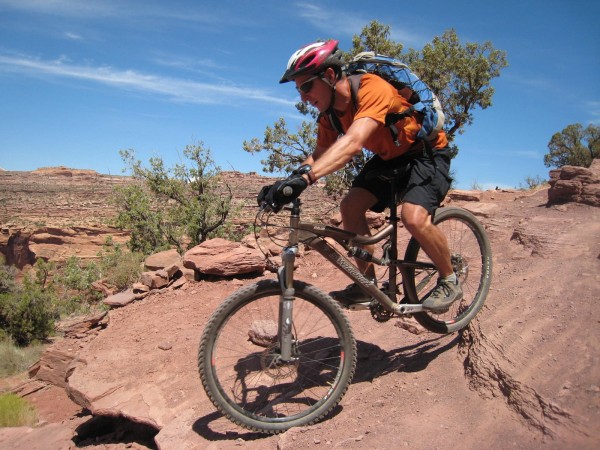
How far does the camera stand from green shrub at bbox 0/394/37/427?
19.6 ft

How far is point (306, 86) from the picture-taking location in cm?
302

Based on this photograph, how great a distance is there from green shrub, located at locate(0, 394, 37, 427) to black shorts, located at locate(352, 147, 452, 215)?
5330mm

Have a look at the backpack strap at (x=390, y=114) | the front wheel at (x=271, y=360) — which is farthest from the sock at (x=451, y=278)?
the backpack strap at (x=390, y=114)

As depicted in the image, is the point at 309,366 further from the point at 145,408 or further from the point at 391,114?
the point at 391,114

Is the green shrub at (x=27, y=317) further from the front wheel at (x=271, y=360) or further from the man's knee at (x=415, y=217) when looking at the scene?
the man's knee at (x=415, y=217)

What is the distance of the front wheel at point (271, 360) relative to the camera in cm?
286

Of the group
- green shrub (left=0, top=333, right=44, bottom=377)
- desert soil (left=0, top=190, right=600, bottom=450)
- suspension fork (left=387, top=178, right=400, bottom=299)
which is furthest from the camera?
green shrub (left=0, top=333, right=44, bottom=377)

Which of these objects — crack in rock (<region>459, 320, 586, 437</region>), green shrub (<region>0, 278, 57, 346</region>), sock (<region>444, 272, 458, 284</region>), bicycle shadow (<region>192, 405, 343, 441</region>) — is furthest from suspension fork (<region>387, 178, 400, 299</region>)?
green shrub (<region>0, 278, 57, 346</region>)

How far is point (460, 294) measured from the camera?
11.6ft

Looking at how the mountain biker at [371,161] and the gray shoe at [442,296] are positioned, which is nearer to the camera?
the mountain biker at [371,161]

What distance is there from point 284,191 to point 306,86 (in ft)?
2.75

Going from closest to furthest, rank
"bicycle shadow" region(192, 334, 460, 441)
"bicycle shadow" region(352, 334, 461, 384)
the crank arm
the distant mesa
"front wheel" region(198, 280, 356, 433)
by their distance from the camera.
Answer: "front wheel" region(198, 280, 356, 433) < "bicycle shadow" region(192, 334, 460, 441) < the crank arm < "bicycle shadow" region(352, 334, 461, 384) < the distant mesa

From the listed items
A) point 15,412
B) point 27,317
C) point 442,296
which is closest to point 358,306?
point 442,296

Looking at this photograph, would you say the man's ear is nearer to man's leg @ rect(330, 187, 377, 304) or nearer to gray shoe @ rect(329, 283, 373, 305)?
man's leg @ rect(330, 187, 377, 304)
